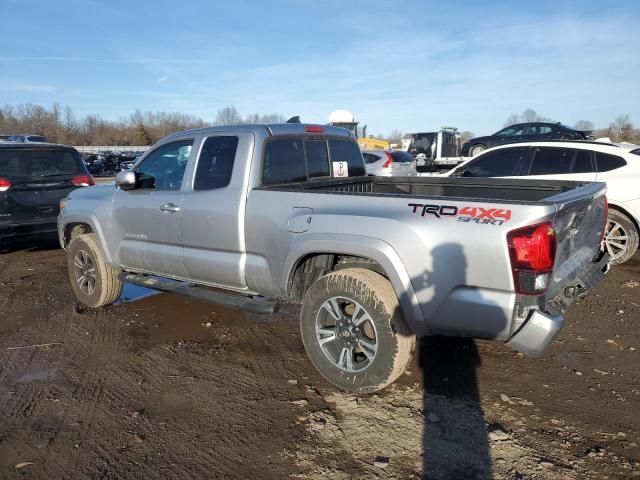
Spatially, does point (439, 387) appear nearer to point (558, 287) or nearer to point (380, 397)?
point (380, 397)

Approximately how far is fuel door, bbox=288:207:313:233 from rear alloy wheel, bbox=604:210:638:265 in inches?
204

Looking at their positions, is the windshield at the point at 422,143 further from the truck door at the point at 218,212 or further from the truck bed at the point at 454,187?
the truck door at the point at 218,212

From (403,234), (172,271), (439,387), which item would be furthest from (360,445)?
(172,271)

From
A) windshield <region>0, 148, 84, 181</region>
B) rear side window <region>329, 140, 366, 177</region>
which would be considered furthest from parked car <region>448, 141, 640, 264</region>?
windshield <region>0, 148, 84, 181</region>

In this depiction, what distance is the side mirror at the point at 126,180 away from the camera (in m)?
4.73

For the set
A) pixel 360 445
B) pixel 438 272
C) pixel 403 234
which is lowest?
pixel 360 445

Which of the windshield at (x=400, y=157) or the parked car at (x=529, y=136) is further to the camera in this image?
the parked car at (x=529, y=136)

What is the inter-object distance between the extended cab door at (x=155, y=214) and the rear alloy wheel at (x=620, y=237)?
5.74m

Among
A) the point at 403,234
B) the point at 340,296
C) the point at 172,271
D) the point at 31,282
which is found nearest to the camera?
the point at 403,234

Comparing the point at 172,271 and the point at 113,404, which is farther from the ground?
the point at 172,271

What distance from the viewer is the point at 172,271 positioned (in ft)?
15.4

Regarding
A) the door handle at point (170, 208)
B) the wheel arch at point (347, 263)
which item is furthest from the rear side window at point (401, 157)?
the wheel arch at point (347, 263)

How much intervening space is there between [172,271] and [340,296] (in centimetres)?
195

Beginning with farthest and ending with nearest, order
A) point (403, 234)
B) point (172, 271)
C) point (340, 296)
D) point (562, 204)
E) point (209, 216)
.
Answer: point (172, 271) → point (209, 216) → point (340, 296) → point (403, 234) → point (562, 204)
